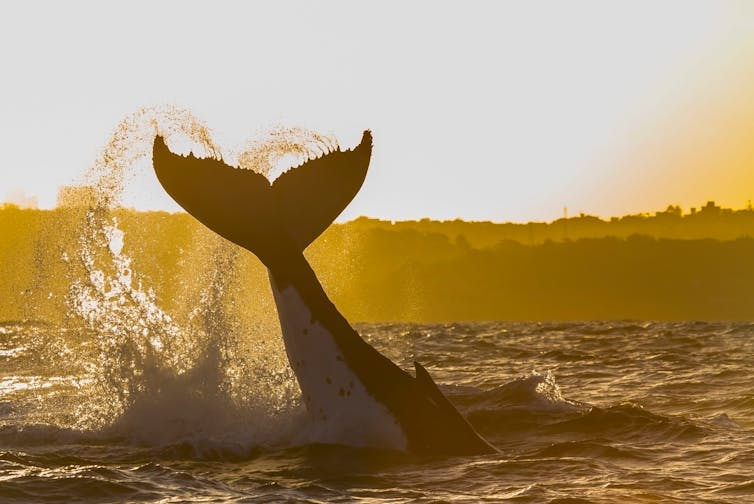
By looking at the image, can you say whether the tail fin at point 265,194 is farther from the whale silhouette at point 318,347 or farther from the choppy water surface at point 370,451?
the choppy water surface at point 370,451

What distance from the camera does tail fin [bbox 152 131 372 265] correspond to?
1069cm

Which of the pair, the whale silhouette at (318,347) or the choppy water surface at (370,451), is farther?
the whale silhouette at (318,347)

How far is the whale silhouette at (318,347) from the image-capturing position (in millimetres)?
10602

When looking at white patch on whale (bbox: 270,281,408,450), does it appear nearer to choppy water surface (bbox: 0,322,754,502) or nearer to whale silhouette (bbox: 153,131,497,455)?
whale silhouette (bbox: 153,131,497,455)

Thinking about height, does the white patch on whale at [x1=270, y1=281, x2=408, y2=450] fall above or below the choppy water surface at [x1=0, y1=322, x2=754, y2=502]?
above

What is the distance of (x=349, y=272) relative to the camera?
147250 mm

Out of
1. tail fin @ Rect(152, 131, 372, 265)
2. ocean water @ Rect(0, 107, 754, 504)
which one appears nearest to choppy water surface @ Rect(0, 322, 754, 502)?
ocean water @ Rect(0, 107, 754, 504)

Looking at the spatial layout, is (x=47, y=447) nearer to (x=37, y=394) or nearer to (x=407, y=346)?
(x=37, y=394)

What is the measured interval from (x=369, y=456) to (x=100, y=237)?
5.99 metres

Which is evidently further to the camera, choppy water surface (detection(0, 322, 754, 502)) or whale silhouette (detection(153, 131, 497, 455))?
whale silhouette (detection(153, 131, 497, 455))

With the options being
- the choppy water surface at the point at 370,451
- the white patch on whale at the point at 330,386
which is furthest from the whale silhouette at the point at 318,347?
the choppy water surface at the point at 370,451

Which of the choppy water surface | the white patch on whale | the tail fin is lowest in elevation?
the choppy water surface

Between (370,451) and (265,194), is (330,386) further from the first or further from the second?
(265,194)

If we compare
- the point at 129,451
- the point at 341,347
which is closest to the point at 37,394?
the point at 129,451
